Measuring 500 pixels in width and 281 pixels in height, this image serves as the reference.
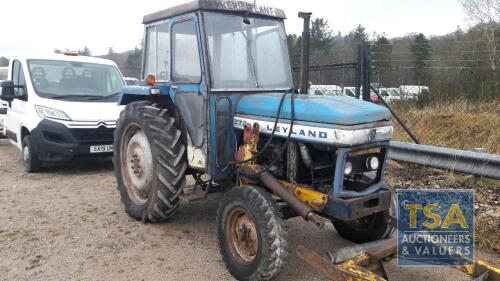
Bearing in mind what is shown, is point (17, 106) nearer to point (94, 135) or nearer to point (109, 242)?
point (94, 135)

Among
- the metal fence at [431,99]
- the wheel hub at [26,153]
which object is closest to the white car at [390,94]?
the metal fence at [431,99]

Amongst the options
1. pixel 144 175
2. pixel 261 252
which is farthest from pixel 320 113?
pixel 144 175

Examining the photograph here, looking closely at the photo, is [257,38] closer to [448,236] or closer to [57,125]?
[448,236]

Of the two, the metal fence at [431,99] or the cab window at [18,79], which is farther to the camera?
the cab window at [18,79]

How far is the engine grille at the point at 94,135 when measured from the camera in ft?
24.3

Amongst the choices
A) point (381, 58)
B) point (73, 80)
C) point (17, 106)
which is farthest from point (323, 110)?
point (17, 106)

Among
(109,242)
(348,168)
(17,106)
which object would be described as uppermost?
(17,106)

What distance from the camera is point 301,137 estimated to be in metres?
3.70

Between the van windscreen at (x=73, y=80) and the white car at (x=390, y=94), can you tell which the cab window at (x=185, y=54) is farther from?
the white car at (x=390, y=94)

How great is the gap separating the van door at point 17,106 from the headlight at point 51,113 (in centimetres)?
20

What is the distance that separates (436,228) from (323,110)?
1.95 m

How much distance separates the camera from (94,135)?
7.55m

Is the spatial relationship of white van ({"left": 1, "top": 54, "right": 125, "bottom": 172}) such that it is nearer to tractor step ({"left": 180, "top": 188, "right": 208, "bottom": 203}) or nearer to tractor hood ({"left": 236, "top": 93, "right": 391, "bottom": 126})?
tractor step ({"left": 180, "top": 188, "right": 208, "bottom": 203})

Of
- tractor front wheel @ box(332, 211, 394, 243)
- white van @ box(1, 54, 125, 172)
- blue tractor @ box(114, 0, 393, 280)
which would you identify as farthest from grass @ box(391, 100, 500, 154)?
white van @ box(1, 54, 125, 172)
